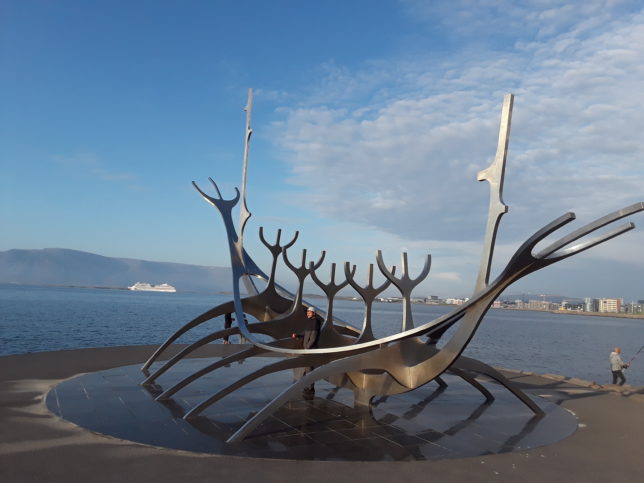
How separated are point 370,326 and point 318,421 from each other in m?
2.20

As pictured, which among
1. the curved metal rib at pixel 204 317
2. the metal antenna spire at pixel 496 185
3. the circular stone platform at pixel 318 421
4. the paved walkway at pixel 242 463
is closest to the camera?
the paved walkway at pixel 242 463

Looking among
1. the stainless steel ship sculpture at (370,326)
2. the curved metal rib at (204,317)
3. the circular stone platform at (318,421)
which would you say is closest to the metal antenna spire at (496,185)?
the stainless steel ship sculpture at (370,326)

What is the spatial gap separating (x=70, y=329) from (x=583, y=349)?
45.3 meters

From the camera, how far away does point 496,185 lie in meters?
8.17

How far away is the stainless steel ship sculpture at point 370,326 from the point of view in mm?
7965

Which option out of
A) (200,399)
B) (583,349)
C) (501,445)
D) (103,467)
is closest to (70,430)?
(103,467)

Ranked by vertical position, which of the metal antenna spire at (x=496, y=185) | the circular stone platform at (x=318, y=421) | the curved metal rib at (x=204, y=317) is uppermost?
the metal antenna spire at (x=496, y=185)

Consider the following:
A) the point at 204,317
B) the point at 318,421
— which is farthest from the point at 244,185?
the point at 318,421

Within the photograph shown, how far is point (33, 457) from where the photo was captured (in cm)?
690

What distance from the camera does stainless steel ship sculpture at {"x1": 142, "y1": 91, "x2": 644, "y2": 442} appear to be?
796 centimetres

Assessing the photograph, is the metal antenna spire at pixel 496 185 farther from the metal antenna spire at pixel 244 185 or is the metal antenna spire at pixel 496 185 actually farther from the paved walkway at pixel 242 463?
the metal antenna spire at pixel 244 185

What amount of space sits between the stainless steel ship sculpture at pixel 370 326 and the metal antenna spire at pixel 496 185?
2cm

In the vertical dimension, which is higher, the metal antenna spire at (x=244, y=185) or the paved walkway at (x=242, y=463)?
the metal antenna spire at (x=244, y=185)

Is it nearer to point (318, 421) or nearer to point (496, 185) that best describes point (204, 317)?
point (318, 421)
